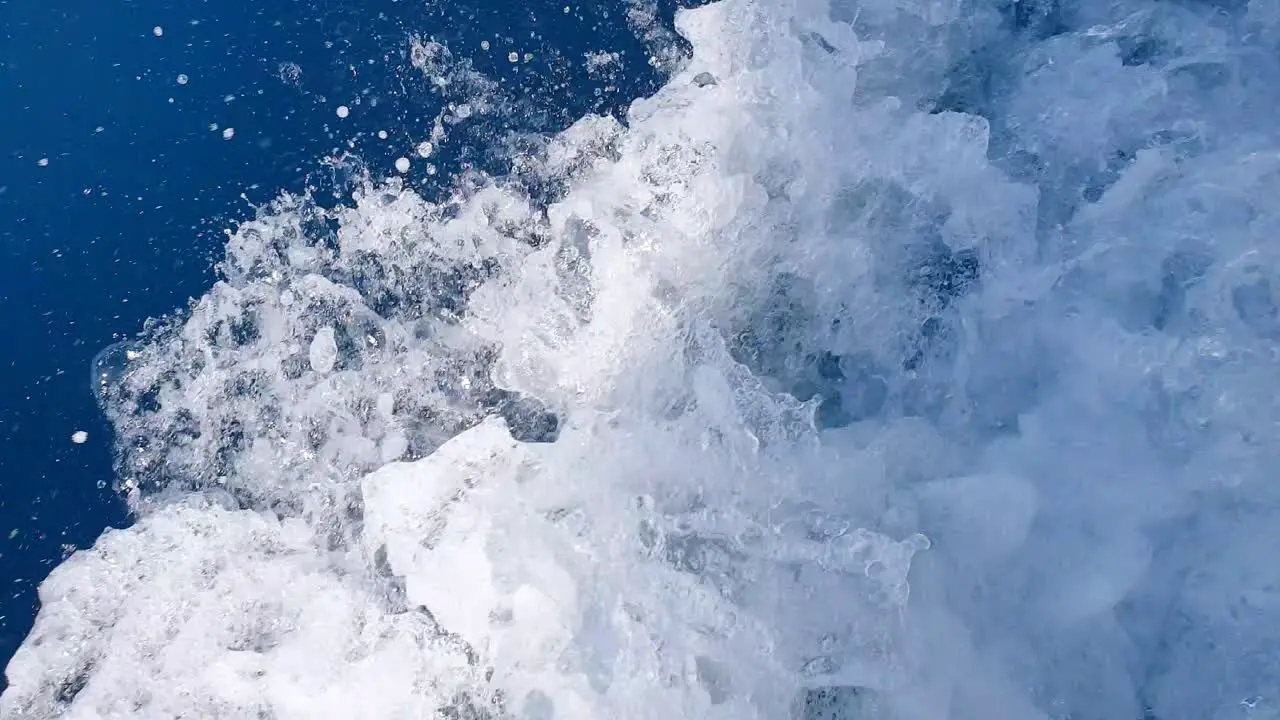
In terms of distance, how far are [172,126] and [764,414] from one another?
142cm

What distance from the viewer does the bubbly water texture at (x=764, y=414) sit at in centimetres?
157

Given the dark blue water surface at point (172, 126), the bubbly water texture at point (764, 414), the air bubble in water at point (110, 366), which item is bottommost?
the bubbly water texture at point (764, 414)

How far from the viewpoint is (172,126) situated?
2.01 meters

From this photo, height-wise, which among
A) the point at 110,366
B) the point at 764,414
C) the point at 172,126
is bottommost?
the point at 764,414

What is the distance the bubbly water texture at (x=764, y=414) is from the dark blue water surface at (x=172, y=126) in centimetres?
9

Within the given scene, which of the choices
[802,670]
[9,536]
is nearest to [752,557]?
[802,670]

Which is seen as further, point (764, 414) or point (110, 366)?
point (110, 366)

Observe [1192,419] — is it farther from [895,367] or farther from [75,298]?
[75,298]

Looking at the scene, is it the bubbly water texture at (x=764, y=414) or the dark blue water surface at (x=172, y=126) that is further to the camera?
the dark blue water surface at (x=172, y=126)

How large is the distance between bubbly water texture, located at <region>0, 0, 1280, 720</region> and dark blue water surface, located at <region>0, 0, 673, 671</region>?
92mm

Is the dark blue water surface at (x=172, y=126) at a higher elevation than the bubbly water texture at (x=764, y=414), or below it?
higher

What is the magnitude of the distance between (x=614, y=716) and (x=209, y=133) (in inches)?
57.7

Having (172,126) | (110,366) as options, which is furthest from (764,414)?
(172,126)

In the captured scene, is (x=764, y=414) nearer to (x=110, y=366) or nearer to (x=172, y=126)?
(x=110, y=366)
